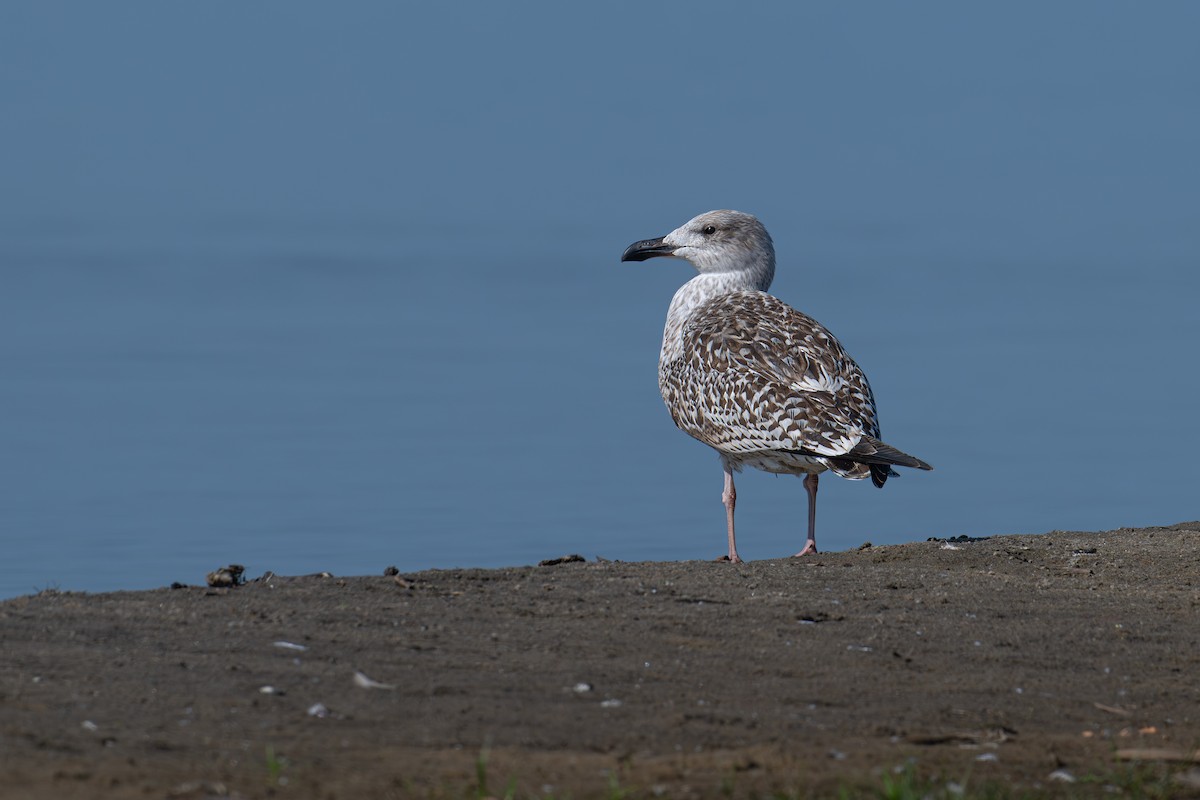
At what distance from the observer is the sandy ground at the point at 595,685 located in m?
4.96

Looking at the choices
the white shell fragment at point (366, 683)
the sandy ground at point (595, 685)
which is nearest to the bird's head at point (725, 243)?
the sandy ground at point (595, 685)

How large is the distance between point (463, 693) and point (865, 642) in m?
1.95

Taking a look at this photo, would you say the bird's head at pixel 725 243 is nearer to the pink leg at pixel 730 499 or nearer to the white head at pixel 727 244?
the white head at pixel 727 244

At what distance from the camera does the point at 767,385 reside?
11.0 m

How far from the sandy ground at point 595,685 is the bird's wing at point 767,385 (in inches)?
78.1

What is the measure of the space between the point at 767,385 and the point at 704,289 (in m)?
2.22

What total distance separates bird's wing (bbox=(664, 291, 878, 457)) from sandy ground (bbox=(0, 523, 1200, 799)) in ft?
6.51

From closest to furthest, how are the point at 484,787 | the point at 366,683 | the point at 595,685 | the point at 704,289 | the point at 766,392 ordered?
the point at 484,787, the point at 366,683, the point at 595,685, the point at 766,392, the point at 704,289

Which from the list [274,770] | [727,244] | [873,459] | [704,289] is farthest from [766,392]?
[274,770]

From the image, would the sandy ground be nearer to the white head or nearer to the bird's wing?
the bird's wing

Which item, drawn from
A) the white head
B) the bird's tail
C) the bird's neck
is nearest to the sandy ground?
the bird's tail

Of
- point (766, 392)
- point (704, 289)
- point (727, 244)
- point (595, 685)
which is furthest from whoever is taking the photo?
point (727, 244)

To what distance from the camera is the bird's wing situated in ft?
34.8

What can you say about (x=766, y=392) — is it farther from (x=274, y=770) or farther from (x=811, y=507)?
(x=274, y=770)
